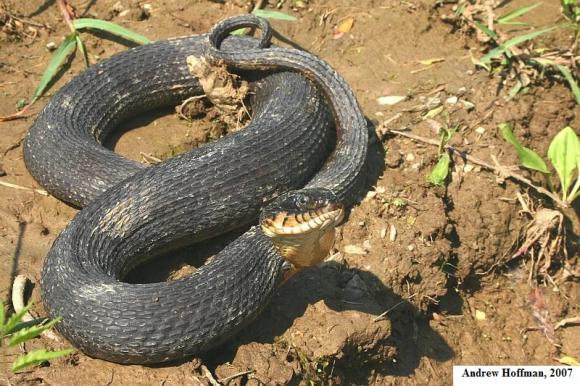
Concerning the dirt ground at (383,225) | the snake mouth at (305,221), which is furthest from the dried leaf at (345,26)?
the snake mouth at (305,221)

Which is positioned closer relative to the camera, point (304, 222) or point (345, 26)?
point (304, 222)

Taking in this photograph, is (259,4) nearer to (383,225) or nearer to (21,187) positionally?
(383,225)

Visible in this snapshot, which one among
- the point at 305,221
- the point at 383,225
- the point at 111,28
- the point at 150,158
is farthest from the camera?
the point at 111,28

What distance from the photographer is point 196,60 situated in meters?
7.42

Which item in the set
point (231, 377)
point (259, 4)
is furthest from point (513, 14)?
point (231, 377)

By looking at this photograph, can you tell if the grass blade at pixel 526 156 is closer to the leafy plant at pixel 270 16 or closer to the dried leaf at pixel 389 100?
the dried leaf at pixel 389 100

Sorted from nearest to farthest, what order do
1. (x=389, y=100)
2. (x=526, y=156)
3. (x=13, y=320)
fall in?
(x=13, y=320), (x=526, y=156), (x=389, y=100)

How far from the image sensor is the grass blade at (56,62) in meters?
7.73

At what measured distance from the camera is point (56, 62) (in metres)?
7.87

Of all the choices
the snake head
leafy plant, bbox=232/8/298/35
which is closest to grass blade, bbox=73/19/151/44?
leafy plant, bbox=232/8/298/35

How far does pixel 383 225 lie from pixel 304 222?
1752 mm

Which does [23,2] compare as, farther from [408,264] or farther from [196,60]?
[408,264]

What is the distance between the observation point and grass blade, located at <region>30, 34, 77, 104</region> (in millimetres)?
7729

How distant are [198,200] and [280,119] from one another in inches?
46.1
